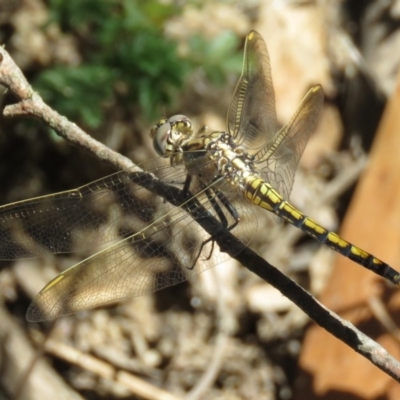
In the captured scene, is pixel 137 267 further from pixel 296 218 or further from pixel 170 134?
pixel 296 218

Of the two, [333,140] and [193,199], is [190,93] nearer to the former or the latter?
[333,140]

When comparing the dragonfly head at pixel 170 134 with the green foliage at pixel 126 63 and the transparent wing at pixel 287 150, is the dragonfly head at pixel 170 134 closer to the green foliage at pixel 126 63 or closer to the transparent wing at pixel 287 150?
the transparent wing at pixel 287 150

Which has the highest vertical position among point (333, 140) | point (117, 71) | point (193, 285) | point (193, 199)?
point (333, 140)

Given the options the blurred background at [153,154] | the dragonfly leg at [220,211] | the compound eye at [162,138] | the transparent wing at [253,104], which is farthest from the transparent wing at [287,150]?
the blurred background at [153,154]

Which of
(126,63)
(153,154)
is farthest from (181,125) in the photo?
(153,154)

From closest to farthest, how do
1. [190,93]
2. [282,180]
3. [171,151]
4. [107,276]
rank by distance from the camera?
[107,276] → [171,151] → [282,180] → [190,93]

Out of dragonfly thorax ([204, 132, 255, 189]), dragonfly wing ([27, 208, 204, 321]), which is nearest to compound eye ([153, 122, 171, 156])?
dragonfly thorax ([204, 132, 255, 189])

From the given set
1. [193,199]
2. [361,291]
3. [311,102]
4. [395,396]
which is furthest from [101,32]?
[395,396]

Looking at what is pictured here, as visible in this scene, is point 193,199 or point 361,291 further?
point 361,291
